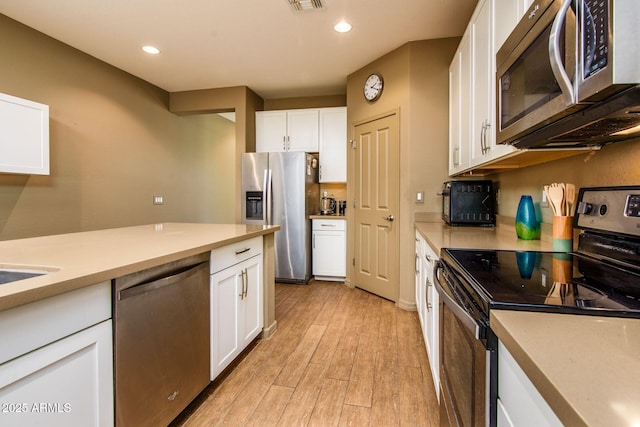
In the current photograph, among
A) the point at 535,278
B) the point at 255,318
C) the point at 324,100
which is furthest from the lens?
the point at 324,100

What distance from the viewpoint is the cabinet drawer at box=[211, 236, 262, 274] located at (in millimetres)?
1691

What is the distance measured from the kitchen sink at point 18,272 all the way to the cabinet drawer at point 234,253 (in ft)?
2.39

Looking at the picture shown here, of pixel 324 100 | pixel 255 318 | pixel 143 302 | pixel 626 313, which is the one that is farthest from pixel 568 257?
pixel 324 100

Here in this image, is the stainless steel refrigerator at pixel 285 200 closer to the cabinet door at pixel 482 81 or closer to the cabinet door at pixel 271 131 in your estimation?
the cabinet door at pixel 271 131

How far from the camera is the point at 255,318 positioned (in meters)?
2.19

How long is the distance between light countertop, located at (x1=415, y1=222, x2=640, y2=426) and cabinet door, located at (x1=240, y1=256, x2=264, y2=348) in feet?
5.38

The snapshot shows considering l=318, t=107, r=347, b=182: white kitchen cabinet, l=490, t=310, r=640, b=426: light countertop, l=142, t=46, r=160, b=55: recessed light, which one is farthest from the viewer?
l=318, t=107, r=347, b=182: white kitchen cabinet

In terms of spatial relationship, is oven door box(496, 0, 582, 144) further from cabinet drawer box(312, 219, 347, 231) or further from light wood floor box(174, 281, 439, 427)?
cabinet drawer box(312, 219, 347, 231)

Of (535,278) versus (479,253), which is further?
(479,253)

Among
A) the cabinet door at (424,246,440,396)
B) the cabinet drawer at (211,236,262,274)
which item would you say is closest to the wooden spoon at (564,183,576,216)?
the cabinet door at (424,246,440,396)

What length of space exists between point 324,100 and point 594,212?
3.99 metres

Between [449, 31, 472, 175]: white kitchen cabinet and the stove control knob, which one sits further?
[449, 31, 472, 175]: white kitchen cabinet

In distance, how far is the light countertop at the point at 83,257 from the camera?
81cm

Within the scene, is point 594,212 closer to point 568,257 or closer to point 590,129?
point 568,257
